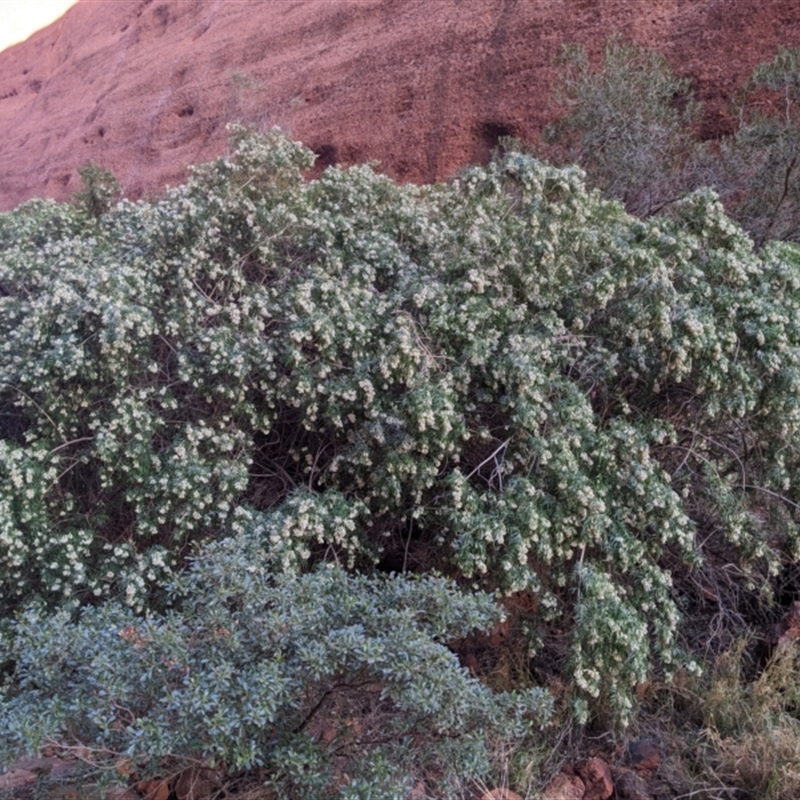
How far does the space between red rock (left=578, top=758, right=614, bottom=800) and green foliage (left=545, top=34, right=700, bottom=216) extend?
5.16 metres

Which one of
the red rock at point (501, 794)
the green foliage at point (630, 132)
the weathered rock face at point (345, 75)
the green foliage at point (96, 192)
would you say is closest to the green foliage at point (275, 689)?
the red rock at point (501, 794)

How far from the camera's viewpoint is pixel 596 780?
13.0ft

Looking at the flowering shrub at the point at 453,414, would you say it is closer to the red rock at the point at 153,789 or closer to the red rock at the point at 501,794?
the red rock at the point at 501,794

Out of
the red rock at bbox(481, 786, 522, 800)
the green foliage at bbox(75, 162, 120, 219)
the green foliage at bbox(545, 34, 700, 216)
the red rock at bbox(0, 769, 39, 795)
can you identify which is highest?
the green foliage at bbox(75, 162, 120, 219)

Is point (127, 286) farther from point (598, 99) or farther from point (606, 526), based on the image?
point (598, 99)

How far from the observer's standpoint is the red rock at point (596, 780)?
3.93 metres

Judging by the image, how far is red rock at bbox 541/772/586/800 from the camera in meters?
3.90

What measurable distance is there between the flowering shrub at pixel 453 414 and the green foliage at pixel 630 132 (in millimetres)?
2988

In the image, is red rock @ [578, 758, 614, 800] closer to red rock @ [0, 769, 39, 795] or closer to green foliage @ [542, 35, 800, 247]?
red rock @ [0, 769, 39, 795]

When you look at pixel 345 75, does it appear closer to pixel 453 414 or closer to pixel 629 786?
pixel 453 414

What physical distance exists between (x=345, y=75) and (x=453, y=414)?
406 inches

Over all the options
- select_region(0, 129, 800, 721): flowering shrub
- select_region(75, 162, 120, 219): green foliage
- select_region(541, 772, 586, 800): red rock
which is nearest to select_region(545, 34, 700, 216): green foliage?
select_region(0, 129, 800, 721): flowering shrub

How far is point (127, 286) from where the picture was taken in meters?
4.84

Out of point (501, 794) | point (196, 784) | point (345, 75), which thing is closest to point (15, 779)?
point (196, 784)
